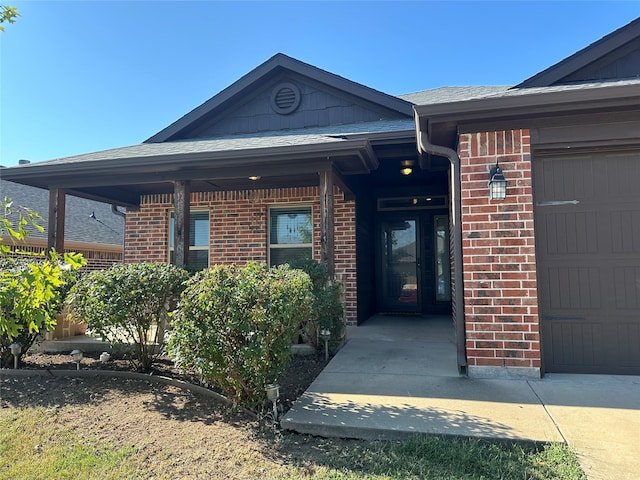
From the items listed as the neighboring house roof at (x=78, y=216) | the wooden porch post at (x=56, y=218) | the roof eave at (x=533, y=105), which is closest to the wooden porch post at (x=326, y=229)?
the roof eave at (x=533, y=105)

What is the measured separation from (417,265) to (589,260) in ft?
14.7

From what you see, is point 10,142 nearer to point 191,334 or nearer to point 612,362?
point 191,334

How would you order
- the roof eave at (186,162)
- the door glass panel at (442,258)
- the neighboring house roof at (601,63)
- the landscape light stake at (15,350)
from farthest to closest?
the door glass panel at (442,258)
the roof eave at (186,162)
the neighboring house roof at (601,63)
the landscape light stake at (15,350)

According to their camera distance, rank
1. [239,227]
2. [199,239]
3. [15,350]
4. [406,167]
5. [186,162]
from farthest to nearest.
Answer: [199,239], [239,227], [406,167], [186,162], [15,350]

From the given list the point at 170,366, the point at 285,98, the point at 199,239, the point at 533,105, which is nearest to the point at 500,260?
the point at 533,105

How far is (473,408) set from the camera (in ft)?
10.1

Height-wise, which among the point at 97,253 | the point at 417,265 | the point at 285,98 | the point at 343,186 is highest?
the point at 285,98

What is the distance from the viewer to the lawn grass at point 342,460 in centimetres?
222

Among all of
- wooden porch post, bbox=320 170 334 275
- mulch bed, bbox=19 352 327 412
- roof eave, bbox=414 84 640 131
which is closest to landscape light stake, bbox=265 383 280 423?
mulch bed, bbox=19 352 327 412

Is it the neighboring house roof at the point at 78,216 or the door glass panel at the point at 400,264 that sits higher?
the neighboring house roof at the point at 78,216

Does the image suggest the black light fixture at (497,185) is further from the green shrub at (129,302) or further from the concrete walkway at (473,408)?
the green shrub at (129,302)

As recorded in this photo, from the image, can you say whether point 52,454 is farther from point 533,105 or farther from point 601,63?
point 601,63

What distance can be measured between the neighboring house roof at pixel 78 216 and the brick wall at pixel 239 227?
3632mm

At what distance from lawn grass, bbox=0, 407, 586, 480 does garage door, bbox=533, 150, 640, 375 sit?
6.42 feet
